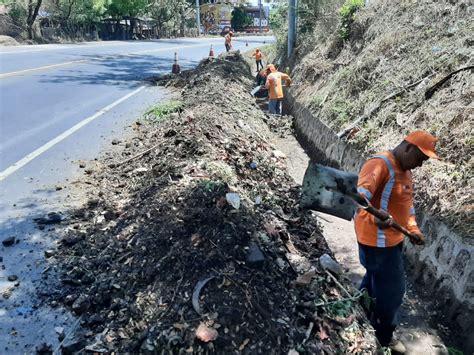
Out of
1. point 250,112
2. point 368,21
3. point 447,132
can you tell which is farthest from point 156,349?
point 368,21

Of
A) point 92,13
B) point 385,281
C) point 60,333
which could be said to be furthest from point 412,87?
point 92,13

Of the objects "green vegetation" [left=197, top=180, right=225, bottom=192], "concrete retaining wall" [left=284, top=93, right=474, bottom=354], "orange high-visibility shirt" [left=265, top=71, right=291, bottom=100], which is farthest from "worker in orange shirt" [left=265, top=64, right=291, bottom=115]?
"green vegetation" [left=197, top=180, right=225, bottom=192]

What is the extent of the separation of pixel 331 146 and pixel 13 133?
6.13 meters

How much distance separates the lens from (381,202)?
331 cm

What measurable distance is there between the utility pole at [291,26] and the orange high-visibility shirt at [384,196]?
44.6ft

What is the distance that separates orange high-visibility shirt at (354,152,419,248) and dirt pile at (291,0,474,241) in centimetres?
143

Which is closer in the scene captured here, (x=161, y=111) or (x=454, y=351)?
(x=454, y=351)

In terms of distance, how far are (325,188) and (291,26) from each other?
14.1 metres

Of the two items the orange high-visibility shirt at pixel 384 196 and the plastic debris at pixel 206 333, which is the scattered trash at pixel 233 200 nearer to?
the orange high-visibility shirt at pixel 384 196

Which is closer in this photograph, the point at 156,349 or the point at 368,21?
the point at 156,349

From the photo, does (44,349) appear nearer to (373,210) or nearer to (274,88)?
(373,210)

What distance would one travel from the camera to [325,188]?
357 centimetres

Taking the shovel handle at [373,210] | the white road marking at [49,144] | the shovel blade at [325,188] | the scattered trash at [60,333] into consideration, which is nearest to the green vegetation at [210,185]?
the shovel blade at [325,188]

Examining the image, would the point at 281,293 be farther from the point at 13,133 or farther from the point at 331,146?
the point at 13,133
